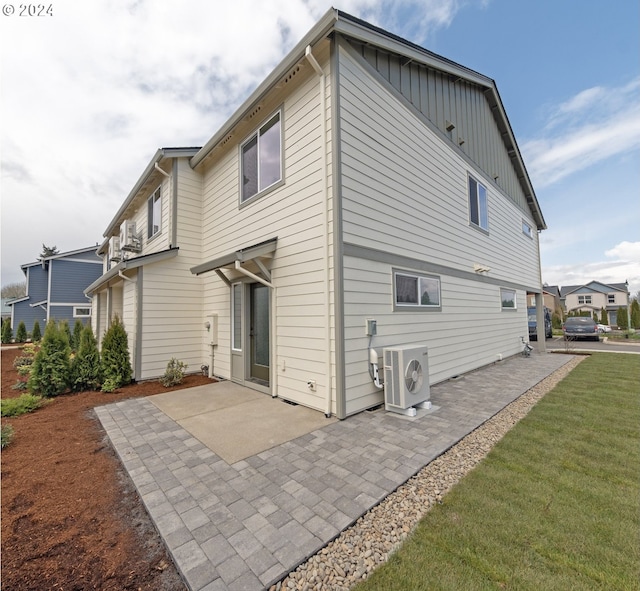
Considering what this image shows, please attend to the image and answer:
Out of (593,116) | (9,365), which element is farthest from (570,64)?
(9,365)

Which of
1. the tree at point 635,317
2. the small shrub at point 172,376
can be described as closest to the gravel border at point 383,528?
the small shrub at point 172,376

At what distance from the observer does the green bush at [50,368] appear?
19.6 ft

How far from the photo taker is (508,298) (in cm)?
1039

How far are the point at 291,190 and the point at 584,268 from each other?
247 ft

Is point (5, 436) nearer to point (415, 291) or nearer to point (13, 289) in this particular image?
point (415, 291)

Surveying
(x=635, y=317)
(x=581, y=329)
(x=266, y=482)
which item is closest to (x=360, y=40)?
(x=266, y=482)

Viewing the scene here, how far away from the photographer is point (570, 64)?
8.88 m

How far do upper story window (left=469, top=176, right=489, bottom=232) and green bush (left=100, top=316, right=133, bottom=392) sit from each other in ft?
30.8

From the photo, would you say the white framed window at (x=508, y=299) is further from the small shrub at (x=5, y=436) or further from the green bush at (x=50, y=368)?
the green bush at (x=50, y=368)

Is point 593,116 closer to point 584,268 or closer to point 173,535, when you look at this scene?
point 173,535

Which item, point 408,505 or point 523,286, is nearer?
point 408,505

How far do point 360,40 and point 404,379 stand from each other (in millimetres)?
5450

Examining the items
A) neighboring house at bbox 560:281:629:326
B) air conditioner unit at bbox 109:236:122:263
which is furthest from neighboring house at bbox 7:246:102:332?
neighboring house at bbox 560:281:629:326

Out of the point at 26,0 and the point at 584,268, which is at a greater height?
the point at 584,268
